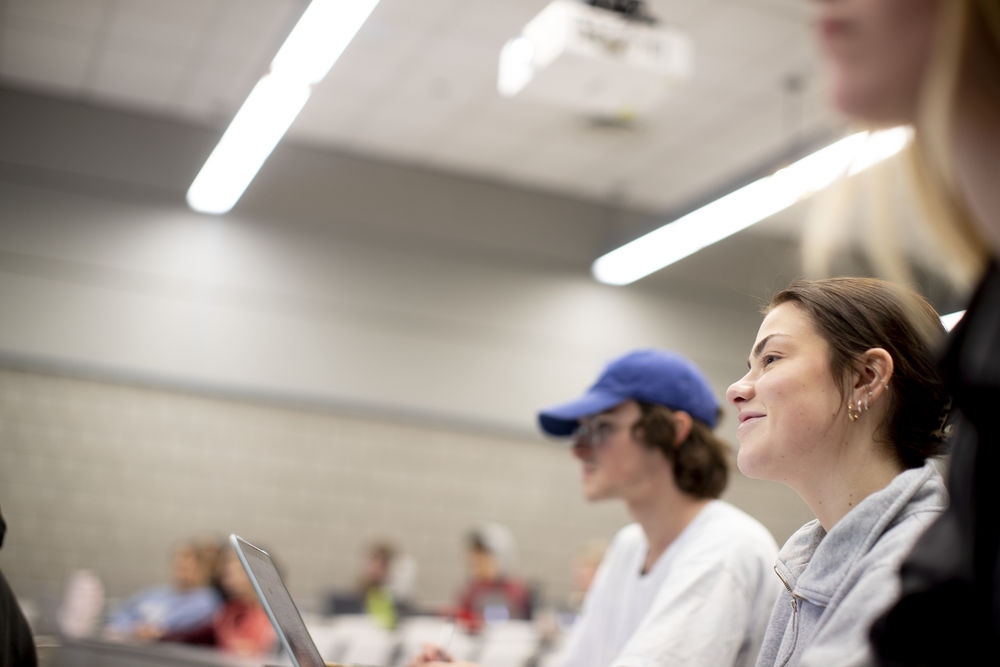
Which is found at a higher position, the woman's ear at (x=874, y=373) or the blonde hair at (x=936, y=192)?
the blonde hair at (x=936, y=192)

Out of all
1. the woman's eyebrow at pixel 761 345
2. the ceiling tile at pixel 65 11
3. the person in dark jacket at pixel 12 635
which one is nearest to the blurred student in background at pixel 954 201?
→ the woman's eyebrow at pixel 761 345

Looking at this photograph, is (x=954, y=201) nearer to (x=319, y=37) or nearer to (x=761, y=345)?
(x=761, y=345)

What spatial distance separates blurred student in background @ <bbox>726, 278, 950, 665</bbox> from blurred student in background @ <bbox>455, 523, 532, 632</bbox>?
16.5 ft

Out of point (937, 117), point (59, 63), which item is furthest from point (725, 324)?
point (937, 117)

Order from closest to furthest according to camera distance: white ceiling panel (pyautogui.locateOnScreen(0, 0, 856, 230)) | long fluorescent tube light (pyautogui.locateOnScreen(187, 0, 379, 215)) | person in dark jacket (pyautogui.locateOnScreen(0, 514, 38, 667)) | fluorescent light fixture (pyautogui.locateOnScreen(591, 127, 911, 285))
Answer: person in dark jacket (pyautogui.locateOnScreen(0, 514, 38, 667))
long fluorescent tube light (pyautogui.locateOnScreen(187, 0, 379, 215))
fluorescent light fixture (pyautogui.locateOnScreen(591, 127, 911, 285))
white ceiling panel (pyautogui.locateOnScreen(0, 0, 856, 230))

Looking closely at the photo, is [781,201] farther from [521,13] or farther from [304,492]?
[304,492]

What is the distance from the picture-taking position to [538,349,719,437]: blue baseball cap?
2436mm

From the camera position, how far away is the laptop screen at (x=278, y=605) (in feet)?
4.66

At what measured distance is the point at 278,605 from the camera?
1546mm

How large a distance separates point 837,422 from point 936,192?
76 centimetres

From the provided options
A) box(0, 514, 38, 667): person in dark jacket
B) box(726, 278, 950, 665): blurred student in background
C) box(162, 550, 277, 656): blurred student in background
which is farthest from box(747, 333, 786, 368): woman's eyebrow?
box(162, 550, 277, 656): blurred student in background

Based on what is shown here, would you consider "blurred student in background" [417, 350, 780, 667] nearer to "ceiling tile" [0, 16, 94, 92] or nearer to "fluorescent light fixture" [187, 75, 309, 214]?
"fluorescent light fixture" [187, 75, 309, 214]

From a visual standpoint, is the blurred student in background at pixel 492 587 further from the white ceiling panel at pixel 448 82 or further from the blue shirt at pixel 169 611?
the white ceiling panel at pixel 448 82

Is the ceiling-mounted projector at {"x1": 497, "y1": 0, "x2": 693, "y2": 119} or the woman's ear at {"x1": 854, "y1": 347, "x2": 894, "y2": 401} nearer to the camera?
the woman's ear at {"x1": 854, "y1": 347, "x2": 894, "y2": 401}
